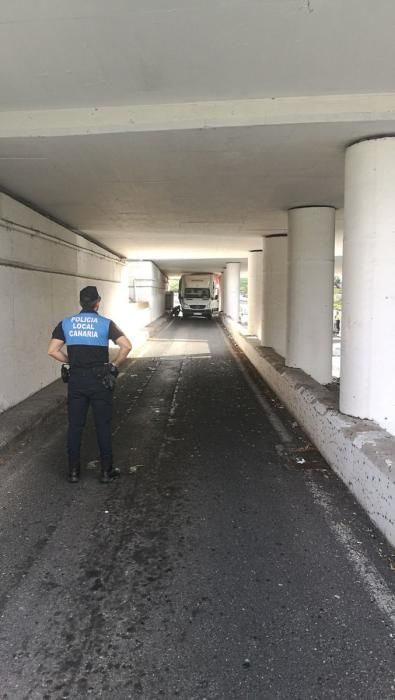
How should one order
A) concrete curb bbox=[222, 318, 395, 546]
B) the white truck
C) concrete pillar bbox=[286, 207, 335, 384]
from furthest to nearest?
the white truck
concrete pillar bbox=[286, 207, 335, 384]
concrete curb bbox=[222, 318, 395, 546]

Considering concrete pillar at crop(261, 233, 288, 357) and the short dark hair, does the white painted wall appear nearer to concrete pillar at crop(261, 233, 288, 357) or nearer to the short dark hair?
concrete pillar at crop(261, 233, 288, 357)

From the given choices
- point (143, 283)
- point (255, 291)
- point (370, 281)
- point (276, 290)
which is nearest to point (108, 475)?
point (370, 281)

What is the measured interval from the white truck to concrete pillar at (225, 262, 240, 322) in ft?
6.03

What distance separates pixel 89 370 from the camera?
5258mm

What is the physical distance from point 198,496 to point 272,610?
1875 millimetres

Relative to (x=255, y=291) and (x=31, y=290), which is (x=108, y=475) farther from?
(x=255, y=291)

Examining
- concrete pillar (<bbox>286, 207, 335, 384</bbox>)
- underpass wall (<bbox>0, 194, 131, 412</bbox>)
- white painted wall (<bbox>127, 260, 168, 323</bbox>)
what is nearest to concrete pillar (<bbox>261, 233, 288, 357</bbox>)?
concrete pillar (<bbox>286, 207, 335, 384</bbox>)

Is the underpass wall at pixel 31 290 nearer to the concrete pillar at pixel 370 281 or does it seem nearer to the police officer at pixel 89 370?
A: the police officer at pixel 89 370

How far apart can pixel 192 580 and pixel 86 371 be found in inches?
96.5

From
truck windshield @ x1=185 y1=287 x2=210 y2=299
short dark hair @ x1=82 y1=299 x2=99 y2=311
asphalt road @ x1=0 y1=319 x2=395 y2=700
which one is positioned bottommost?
asphalt road @ x1=0 y1=319 x2=395 y2=700

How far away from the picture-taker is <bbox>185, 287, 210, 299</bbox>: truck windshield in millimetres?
36688

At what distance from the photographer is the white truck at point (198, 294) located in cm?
3666

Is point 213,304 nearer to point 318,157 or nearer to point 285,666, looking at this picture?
point 318,157

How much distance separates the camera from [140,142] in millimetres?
5621
